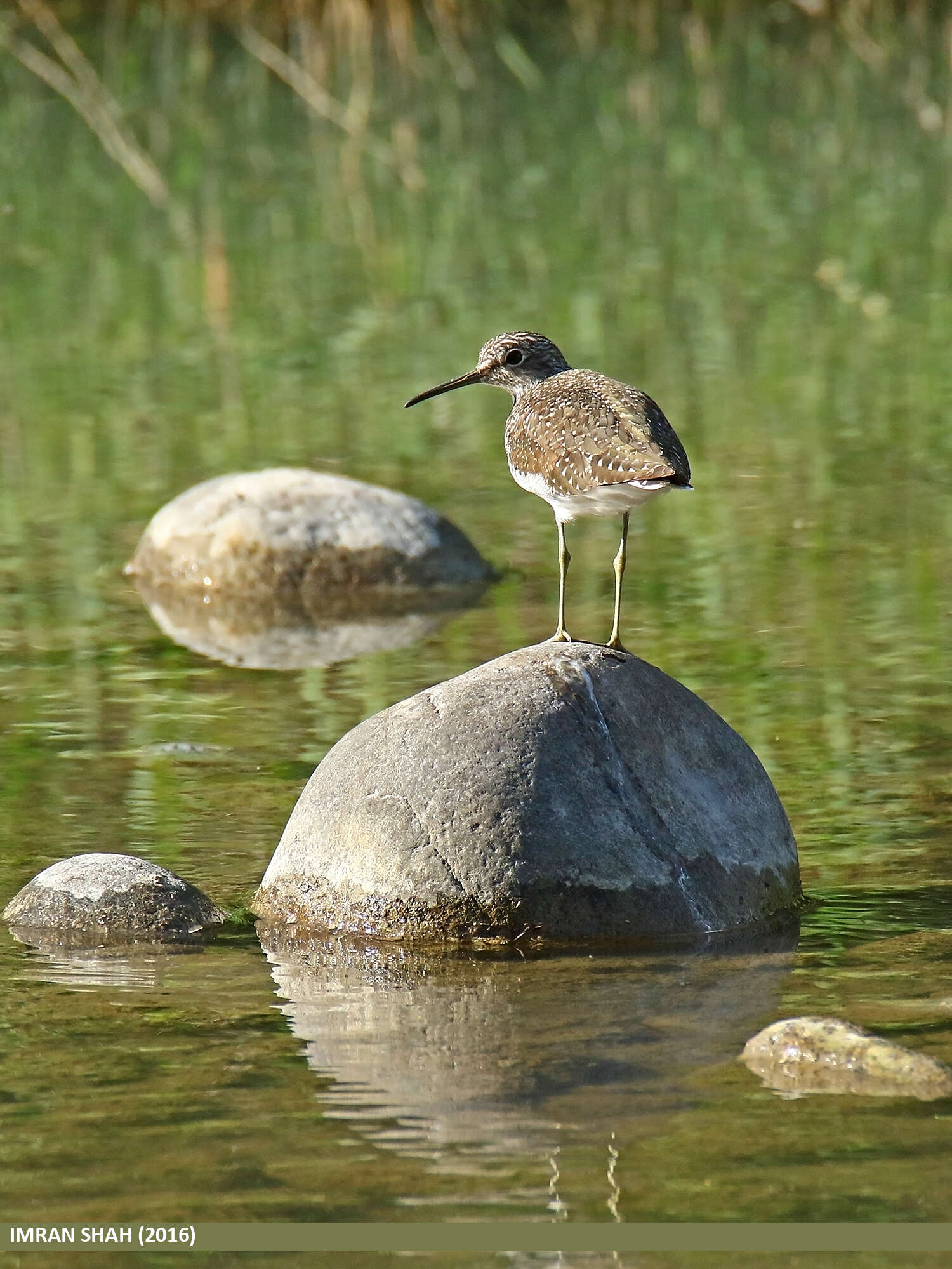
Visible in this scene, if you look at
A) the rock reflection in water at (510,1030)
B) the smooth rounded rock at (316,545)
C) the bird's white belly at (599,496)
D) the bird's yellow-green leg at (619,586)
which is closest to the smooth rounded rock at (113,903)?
the rock reflection in water at (510,1030)

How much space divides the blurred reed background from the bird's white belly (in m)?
1.42

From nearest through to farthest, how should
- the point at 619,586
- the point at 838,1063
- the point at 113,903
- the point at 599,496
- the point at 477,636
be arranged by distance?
the point at 838,1063 → the point at 113,903 → the point at 599,496 → the point at 619,586 → the point at 477,636

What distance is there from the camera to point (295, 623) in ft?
35.5

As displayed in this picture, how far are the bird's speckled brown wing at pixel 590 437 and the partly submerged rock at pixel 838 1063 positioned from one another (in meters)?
1.87

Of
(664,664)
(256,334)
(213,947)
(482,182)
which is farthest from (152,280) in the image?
(213,947)

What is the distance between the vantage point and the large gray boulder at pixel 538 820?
21.1 ft

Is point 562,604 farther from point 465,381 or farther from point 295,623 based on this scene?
point 295,623

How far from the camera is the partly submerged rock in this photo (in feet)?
17.1

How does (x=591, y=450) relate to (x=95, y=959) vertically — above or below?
above

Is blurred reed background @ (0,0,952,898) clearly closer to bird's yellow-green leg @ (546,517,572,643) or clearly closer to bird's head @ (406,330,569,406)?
bird's yellow-green leg @ (546,517,572,643)

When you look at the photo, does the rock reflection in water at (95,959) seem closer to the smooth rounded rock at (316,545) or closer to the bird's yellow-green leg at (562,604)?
the bird's yellow-green leg at (562,604)

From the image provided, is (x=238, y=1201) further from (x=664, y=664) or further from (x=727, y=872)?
(x=664, y=664)

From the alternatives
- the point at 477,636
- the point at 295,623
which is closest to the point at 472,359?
the point at 295,623

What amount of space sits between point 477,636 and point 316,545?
56.9 inches
